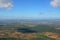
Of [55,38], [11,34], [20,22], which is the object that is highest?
[20,22]

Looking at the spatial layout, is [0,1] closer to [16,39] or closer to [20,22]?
[20,22]

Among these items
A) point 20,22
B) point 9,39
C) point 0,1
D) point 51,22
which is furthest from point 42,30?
point 0,1

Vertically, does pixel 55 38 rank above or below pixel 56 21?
below

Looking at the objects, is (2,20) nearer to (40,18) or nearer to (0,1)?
(0,1)

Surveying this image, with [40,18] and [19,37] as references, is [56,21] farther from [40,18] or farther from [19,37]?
[19,37]

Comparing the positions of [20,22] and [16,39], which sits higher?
[20,22]

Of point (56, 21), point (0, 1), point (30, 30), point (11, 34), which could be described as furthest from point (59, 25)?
point (0, 1)

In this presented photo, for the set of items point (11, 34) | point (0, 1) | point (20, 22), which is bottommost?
point (11, 34)

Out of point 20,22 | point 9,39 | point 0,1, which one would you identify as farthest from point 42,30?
point 0,1
